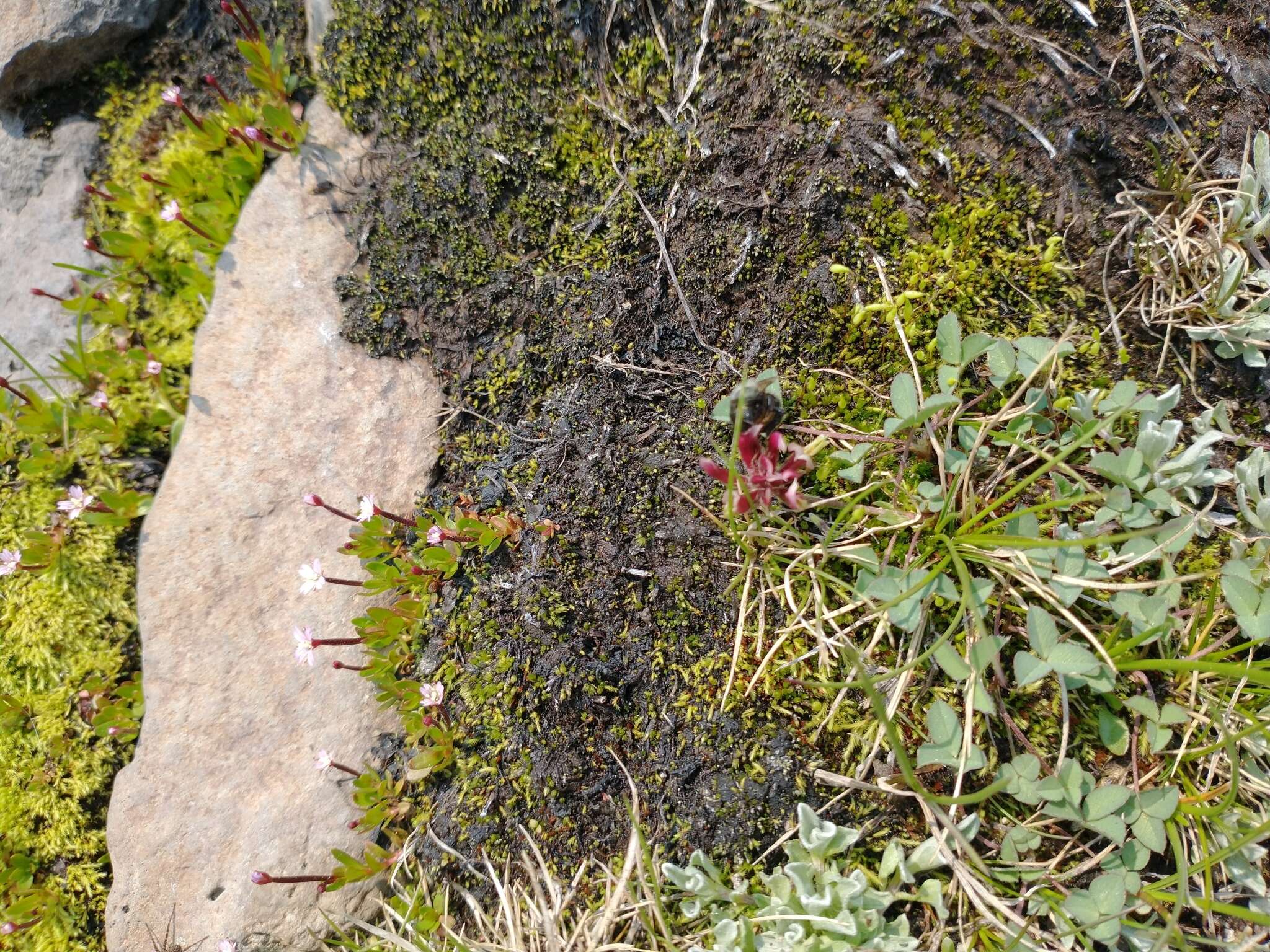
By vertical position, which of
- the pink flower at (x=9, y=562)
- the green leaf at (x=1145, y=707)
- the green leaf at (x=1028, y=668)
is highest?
the green leaf at (x=1028, y=668)

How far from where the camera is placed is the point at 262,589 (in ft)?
11.5

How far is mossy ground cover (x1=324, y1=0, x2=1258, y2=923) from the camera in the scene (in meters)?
2.77

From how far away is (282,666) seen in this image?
3.40 m

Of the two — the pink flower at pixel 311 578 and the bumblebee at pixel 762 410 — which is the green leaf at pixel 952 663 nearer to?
the bumblebee at pixel 762 410

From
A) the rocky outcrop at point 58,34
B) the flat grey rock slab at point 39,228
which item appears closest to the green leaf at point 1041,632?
the flat grey rock slab at point 39,228

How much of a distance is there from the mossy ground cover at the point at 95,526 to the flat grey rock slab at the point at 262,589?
0.30 m

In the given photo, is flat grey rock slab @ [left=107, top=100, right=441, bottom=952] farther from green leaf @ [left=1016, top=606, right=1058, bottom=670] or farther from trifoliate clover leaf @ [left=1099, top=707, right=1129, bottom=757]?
trifoliate clover leaf @ [left=1099, top=707, right=1129, bottom=757]

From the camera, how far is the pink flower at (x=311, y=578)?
3.34m

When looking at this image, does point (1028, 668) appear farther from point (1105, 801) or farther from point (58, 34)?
point (58, 34)

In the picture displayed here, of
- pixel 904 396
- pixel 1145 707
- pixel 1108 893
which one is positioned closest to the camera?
pixel 1108 893

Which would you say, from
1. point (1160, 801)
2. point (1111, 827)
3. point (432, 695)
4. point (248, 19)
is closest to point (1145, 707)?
point (1160, 801)

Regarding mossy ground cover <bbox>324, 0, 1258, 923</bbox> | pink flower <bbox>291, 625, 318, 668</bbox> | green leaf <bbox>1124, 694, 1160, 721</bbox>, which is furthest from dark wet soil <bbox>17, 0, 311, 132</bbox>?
green leaf <bbox>1124, 694, 1160, 721</bbox>

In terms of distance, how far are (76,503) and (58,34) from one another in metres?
2.59

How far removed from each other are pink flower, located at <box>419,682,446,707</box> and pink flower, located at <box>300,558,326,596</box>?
744 mm
